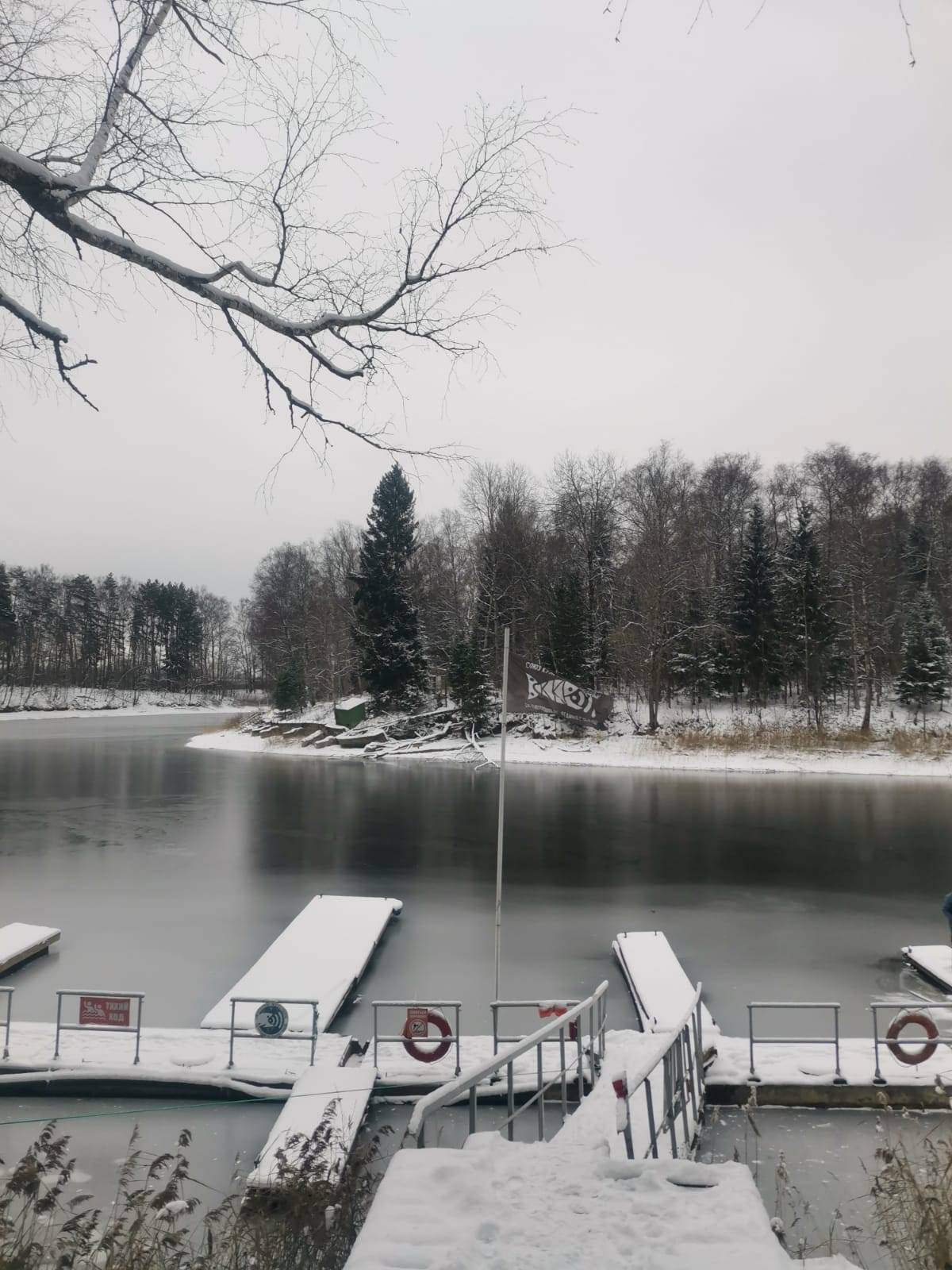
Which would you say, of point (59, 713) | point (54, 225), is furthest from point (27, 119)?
point (59, 713)

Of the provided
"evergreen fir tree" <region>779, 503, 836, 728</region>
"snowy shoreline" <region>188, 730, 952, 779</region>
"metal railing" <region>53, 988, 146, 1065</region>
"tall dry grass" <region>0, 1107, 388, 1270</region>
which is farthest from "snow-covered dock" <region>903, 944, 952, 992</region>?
"evergreen fir tree" <region>779, 503, 836, 728</region>

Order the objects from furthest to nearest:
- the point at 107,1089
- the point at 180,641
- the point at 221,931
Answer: the point at 180,641, the point at 221,931, the point at 107,1089

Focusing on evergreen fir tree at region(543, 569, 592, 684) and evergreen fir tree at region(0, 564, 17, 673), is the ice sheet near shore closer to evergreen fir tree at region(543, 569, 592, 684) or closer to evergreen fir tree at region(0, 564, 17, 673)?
evergreen fir tree at region(543, 569, 592, 684)

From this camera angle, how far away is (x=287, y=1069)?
768 centimetres

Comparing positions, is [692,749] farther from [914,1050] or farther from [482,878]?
[914,1050]

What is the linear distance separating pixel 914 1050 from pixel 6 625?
7314cm

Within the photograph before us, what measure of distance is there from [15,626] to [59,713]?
28.2 ft

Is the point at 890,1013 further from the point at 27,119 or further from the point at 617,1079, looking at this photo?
the point at 27,119

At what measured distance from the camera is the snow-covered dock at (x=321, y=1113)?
5.54 meters

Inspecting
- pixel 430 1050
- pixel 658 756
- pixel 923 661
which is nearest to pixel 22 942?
pixel 430 1050

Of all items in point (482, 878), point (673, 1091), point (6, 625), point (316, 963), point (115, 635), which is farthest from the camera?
point (115, 635)

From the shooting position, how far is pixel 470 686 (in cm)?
3712

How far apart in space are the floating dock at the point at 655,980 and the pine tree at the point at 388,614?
93.9ft

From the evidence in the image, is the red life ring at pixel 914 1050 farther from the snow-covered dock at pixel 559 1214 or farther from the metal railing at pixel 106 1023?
the metal railing at pixel 106 1023
